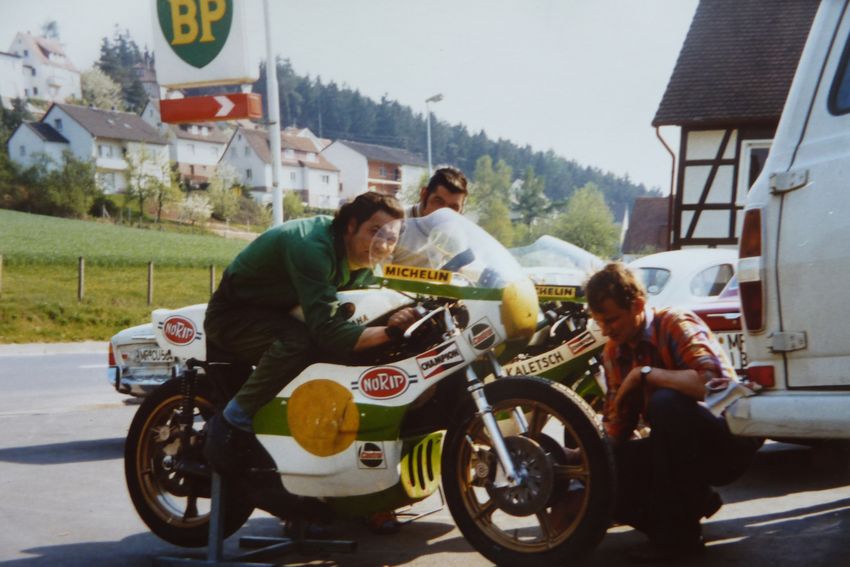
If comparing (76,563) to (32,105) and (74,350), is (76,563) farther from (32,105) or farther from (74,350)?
(32,105)

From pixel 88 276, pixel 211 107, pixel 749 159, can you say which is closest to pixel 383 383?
pixel 211 107

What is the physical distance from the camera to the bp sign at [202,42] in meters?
11.0

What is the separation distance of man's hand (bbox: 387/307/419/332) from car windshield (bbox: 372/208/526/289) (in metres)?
0.14

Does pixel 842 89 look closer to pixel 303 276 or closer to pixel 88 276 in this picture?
pixel 303 276

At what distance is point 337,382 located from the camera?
14.0ft

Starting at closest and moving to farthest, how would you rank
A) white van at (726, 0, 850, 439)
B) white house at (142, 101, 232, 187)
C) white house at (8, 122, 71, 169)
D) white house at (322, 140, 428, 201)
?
white van at (726, 0, 850, 439), white house at (8, 122, 71, 169), white house at (142, 101, 232, 187), white house at (322, 140, 428, 201)

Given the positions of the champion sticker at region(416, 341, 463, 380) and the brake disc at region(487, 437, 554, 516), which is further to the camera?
the champion sticker at region(416, 341, 463, 380)

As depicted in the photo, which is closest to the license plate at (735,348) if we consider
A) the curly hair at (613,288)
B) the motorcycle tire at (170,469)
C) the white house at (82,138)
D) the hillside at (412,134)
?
the curly hair at (613,288)

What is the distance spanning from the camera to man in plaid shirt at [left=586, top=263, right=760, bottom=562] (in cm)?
423

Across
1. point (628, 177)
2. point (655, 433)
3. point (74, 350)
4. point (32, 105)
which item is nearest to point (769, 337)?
point (655, 433)

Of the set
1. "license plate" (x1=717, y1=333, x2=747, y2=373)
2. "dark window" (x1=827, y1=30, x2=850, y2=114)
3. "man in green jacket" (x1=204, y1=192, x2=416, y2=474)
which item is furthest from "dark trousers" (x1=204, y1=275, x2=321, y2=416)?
"license plate" (x1=717, y1=333, x2=747, y2=373)

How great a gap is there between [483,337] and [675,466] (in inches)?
39.3

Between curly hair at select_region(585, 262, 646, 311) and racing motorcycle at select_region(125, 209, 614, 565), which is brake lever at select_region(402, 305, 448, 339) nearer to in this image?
racing motorcycle at select_region(125, 209, 614, 565)

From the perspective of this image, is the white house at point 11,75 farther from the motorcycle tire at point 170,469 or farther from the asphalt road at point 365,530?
the motorcycle tire at point 170,469
